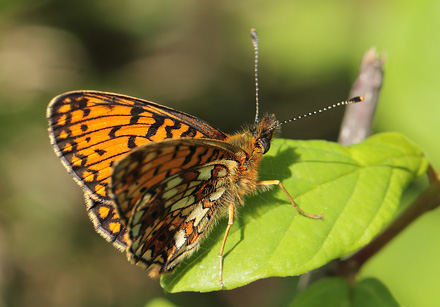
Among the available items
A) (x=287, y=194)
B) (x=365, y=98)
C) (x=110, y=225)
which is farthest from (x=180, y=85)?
(x=287, y=194)

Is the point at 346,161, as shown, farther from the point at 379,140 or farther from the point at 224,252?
the point at 224,252

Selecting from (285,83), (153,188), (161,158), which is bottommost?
(285,83)

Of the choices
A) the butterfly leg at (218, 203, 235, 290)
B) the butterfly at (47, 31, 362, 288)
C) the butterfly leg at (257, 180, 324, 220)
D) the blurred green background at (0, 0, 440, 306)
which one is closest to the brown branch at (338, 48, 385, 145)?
the butterfly at (47, 31, 362, 288)

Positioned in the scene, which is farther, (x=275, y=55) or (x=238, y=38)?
(x=238, y=38)

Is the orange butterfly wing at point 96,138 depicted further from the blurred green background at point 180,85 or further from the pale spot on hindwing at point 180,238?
the blurred green background at point 180,85

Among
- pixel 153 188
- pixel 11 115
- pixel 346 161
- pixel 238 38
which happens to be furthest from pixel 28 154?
pixel 346 161

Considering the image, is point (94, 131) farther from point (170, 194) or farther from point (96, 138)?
point (170, 194)

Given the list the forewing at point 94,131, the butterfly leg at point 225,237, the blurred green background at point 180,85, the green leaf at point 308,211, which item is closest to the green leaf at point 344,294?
the green leaf at point 308,211
